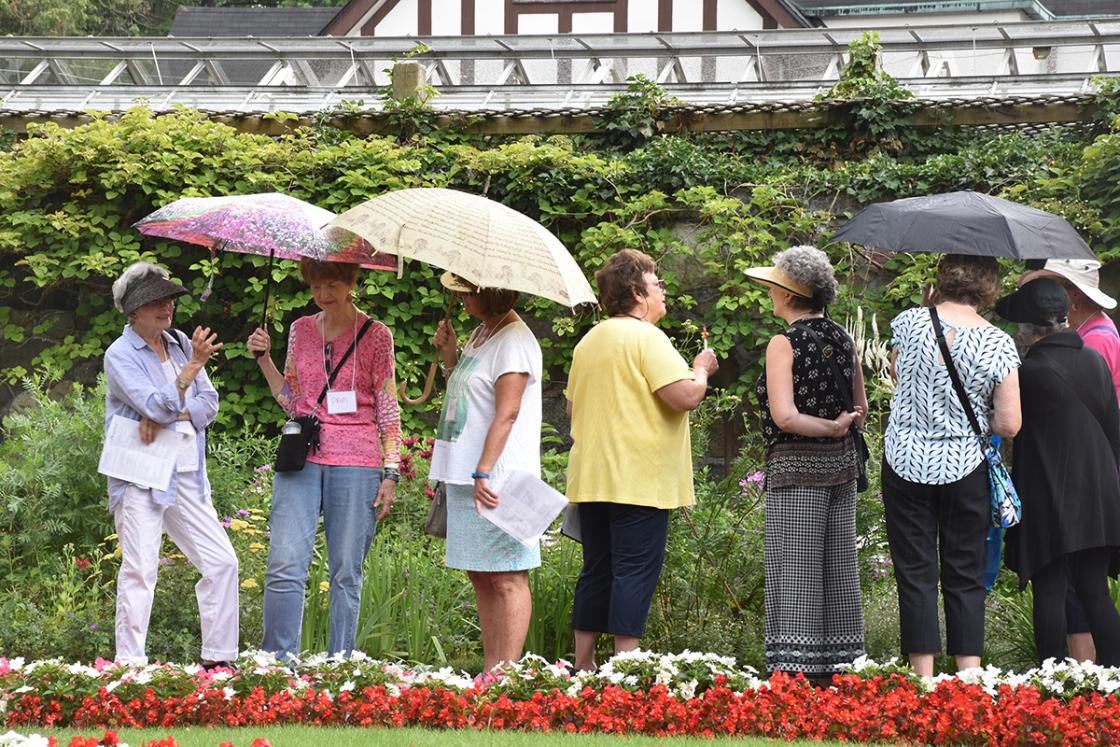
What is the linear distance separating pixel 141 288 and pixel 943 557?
3251mm

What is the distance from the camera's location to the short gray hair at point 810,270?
5.17m

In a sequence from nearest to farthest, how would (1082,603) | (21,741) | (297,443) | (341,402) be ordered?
(21,741) → (1082,603) → (297,443) → (341,402)

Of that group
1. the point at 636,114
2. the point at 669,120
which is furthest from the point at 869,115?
the point at 636,114

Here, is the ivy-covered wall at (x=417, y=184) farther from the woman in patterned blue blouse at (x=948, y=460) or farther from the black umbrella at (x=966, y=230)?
the woman in patterned blue blouse at (x=948, y=460)

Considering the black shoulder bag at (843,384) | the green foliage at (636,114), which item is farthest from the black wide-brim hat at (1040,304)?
the green foliage at (636,114)

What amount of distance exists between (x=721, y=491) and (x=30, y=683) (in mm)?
3063

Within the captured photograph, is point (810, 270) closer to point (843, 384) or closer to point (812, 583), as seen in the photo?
point (843, 384)

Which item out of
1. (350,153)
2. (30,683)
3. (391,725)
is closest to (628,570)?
(391,725)

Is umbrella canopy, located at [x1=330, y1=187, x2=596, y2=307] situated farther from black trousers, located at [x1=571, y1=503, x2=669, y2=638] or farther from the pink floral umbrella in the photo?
black trousers, located at [x1=571, y1=503, x2=669, y2=638]

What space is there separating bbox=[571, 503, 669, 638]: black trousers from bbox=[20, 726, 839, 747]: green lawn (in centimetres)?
86

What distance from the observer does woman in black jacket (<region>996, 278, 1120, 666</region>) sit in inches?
198

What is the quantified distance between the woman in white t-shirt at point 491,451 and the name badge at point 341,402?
0.42 metres

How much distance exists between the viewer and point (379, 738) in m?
4.27

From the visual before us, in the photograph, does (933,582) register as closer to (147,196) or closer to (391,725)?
(391,725)
